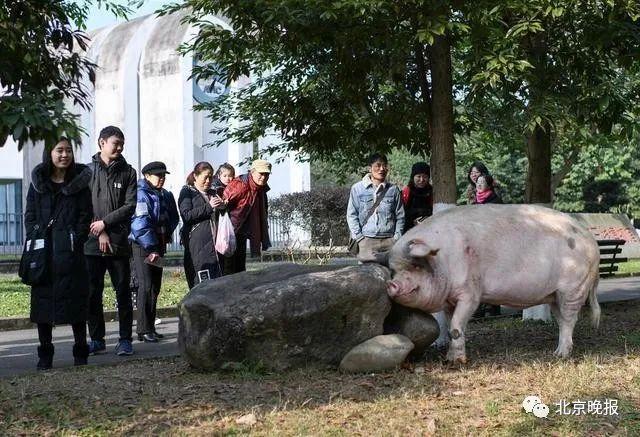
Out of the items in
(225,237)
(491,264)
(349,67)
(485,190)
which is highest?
(349,67)

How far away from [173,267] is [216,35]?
598 inches

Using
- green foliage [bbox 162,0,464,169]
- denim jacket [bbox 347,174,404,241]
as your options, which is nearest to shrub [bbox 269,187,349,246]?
green foliage [bbox 162,0,464,169]

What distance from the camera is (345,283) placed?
7164mm

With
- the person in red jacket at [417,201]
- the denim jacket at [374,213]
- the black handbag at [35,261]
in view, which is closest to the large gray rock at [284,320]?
the black handbag at [35,261]

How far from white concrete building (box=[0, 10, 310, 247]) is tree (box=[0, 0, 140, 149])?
81.3ft

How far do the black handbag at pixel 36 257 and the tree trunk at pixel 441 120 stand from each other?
12.2 feet

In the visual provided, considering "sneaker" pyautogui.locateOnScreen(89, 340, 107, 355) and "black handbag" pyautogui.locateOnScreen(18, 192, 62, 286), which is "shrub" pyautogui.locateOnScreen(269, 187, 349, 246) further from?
"black handbag" pyautogui.locateOnScreen(18, 192, 62, 286)

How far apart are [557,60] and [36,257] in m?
5.89

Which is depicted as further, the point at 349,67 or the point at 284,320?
the point at 349,67

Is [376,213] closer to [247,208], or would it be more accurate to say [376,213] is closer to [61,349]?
[247,208]

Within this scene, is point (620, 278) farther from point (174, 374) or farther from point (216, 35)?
point (174, 374)

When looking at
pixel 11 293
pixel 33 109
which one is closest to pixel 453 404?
pixel 33 109

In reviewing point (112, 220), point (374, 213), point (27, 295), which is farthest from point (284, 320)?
A: point (27, 295)

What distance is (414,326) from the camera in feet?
24.8
